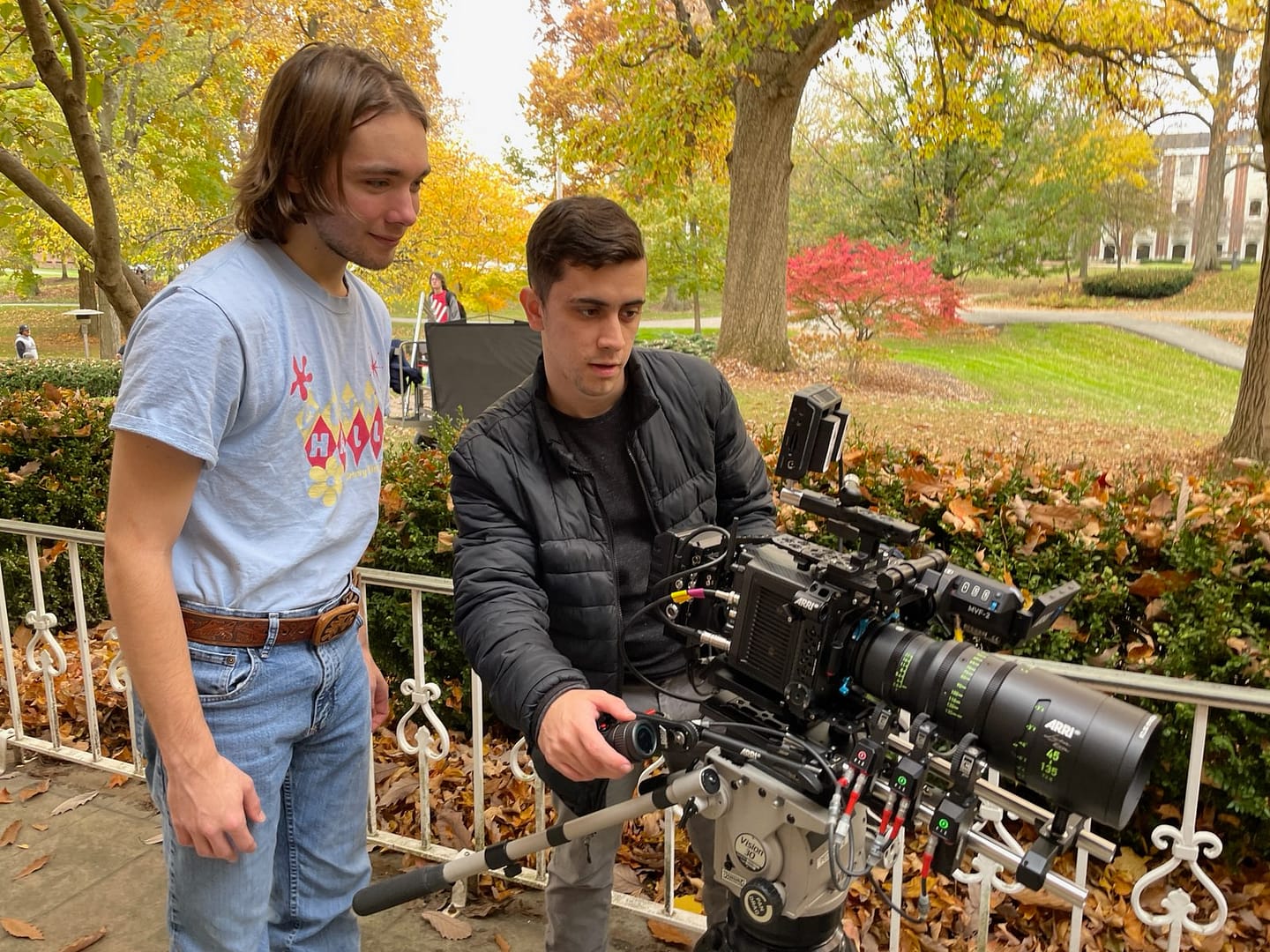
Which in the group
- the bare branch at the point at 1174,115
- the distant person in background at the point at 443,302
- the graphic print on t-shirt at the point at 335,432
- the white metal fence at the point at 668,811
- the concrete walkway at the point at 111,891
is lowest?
the concrete walkway at the point at 111,891

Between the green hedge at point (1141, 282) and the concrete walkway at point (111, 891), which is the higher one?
the green hedge at point (1141, 282)

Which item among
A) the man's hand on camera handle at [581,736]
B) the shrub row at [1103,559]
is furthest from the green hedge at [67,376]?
the man's hand on camera handle at [581,736]

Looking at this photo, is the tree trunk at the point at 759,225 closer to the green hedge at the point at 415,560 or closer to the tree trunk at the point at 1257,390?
the tree trunk at the point at 1257,390

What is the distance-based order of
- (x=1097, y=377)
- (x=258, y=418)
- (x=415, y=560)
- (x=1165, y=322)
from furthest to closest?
(x=1097, y=377) → (x=1165, y=322) → (x=415, y=560) → (x=258, y=418)

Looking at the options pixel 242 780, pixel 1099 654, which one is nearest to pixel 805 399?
pixel 242 780

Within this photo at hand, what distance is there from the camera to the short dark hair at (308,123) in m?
1.21

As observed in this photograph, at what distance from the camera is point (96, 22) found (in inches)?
166

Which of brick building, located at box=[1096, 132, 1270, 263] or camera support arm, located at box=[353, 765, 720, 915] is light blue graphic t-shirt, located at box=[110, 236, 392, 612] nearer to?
camera support arm, located at box=[353, 765, 720, 915]

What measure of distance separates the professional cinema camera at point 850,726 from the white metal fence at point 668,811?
0.08 m

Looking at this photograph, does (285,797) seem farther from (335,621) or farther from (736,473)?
(736,473)

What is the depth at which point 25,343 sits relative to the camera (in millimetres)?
12469

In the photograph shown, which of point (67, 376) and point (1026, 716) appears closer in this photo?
point (1026, 716)

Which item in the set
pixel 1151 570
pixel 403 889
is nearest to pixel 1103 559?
pixel 1151 570

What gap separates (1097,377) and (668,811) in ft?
11.8
